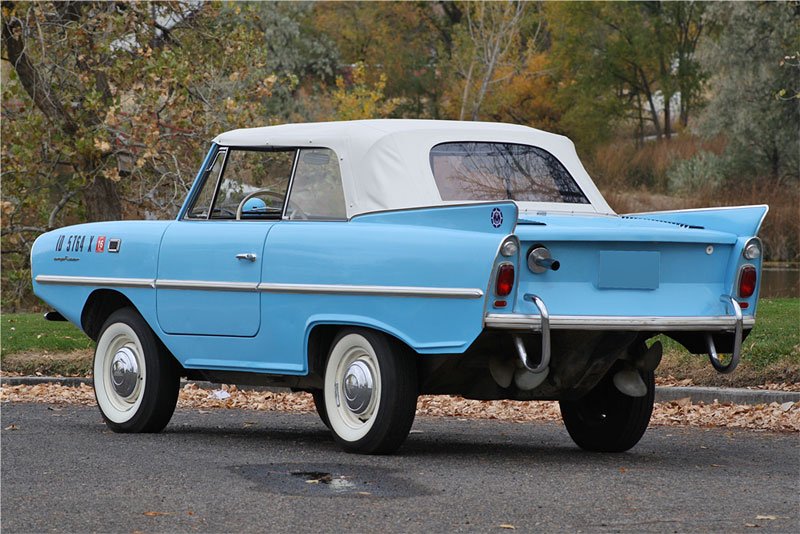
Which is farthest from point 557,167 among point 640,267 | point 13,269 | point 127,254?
point 13,269

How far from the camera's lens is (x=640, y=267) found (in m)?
7.43

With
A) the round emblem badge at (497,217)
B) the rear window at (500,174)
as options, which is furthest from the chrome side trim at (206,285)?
the round emblem badge at (497,217)

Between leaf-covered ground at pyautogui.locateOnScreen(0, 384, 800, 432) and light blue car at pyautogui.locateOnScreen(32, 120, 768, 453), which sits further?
leaf-covered ground at pyautogui.locateOnScreen(0, 384, 800, 432)

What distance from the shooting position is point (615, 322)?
23.8 feet

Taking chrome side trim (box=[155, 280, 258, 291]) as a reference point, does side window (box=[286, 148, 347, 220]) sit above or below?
above

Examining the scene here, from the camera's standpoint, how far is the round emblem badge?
23.3ft

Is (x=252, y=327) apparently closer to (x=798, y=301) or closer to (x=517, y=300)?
(x=517, y=300)

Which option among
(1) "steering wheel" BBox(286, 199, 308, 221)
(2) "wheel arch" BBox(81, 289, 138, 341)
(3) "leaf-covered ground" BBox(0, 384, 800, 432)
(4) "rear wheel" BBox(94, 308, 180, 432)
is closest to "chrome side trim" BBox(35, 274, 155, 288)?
(2) "wheel arch" BBox(81, 289, 138, 341)

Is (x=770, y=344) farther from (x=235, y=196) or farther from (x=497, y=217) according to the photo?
(x=497, y=217)

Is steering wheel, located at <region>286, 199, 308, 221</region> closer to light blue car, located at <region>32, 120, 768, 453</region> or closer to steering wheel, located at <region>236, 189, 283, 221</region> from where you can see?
light blue car, located at <region>32, 120, 768, 453</region>

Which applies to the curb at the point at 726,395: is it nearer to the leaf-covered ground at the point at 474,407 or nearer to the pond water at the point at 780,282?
the leaf-covered ground at the point at 474,407

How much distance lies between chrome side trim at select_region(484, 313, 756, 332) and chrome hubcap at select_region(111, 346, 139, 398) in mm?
2985

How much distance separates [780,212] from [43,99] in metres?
22.2

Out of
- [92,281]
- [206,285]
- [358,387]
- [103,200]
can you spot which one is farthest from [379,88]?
[358,387]
